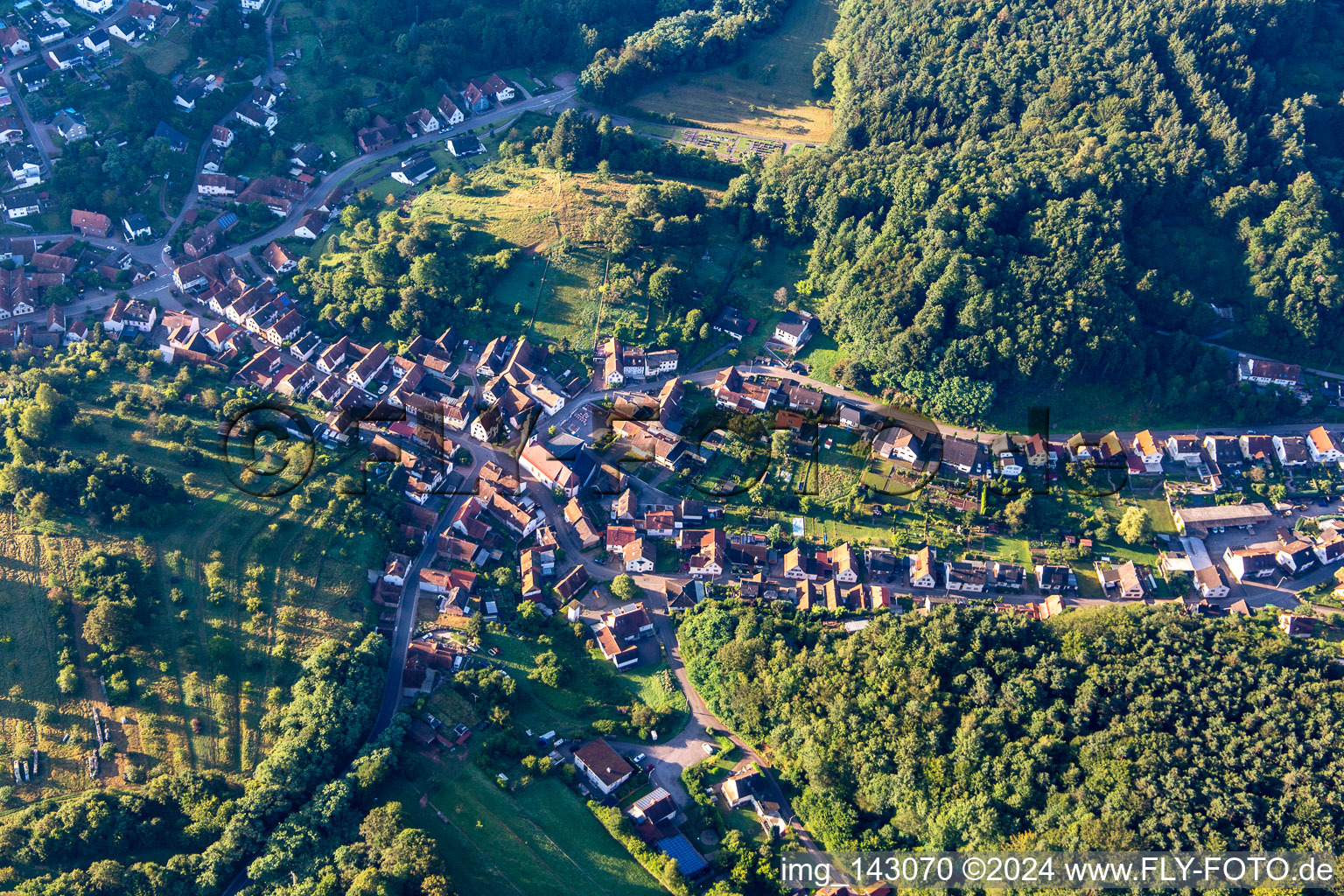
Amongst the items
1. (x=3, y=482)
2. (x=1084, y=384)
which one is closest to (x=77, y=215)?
(x=3, y=482)

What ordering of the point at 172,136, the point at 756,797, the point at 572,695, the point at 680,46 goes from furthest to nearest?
the point at 680,46
the point at 172,136
the point at 572,695
the point at 756,797

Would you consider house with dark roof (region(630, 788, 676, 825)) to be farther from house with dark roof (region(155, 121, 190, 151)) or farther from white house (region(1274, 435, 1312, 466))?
house with dark roof (region(155, 121, 190, 151))

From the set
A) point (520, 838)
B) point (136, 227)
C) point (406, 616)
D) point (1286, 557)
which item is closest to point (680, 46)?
point (136, 227)

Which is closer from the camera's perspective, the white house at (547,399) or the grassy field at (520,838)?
the grassy field at (520,838)

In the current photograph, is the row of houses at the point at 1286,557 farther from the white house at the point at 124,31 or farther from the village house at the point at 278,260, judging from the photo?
the white house at the point at 124,31

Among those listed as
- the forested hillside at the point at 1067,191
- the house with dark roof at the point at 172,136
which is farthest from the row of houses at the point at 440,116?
A: the forested hillside at the point at 1067,191

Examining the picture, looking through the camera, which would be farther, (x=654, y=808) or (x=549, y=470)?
(x=549, y=470)

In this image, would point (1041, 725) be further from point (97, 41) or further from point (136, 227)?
point (97, 41)
